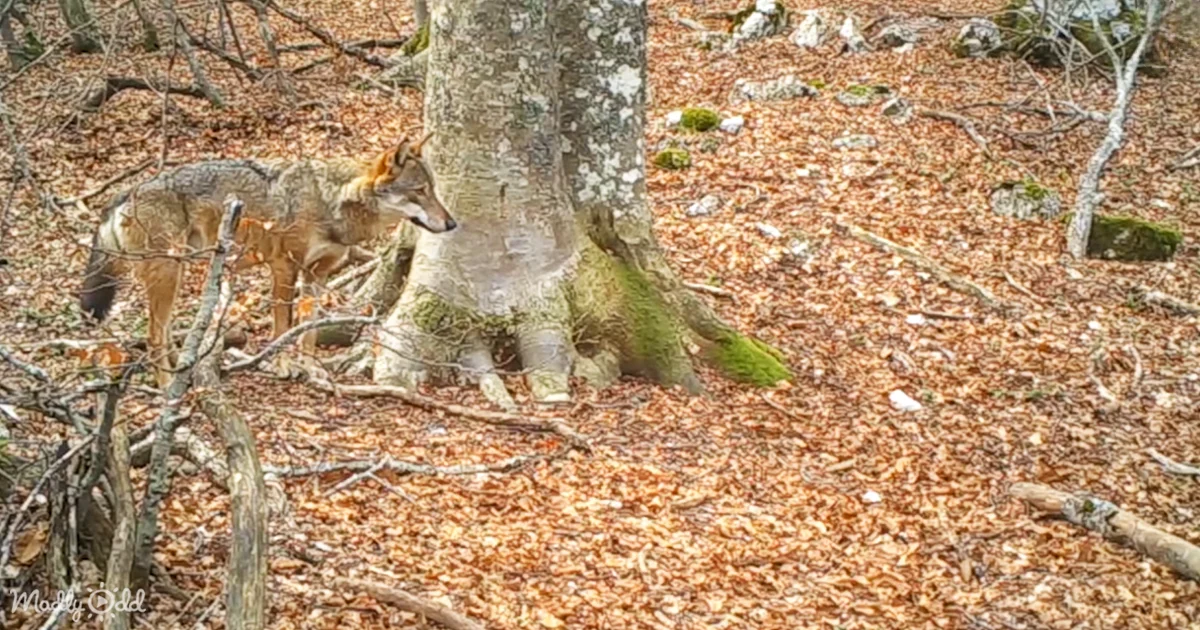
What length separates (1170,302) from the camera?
900cm

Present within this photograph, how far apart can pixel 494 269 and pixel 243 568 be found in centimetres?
338

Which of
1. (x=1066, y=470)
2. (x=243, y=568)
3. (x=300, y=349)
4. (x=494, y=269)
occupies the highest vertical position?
(x=243, y=568)

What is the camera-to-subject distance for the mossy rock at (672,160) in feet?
36.7

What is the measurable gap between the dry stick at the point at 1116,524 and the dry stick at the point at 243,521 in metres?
4.15

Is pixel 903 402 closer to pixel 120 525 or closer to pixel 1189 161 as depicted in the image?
pixel 120 525

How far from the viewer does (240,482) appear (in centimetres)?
366

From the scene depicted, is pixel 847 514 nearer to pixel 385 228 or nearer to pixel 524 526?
pixel 524 526

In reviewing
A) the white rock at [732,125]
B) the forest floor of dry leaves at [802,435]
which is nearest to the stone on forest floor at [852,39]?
the forest floor of dry leaves at [802,435]

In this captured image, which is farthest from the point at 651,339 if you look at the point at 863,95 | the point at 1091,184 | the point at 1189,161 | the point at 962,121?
the point at 1189,161

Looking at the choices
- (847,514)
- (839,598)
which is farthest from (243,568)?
(847,514)

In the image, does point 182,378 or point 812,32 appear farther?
point 812,32

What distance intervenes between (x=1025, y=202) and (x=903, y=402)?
4105mm

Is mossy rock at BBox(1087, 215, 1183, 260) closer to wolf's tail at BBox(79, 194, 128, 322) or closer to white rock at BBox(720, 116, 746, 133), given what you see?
white rock at BBox(720, 116, 746, 133)

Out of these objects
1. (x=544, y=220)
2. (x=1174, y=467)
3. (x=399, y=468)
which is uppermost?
(x=544, y=220)
